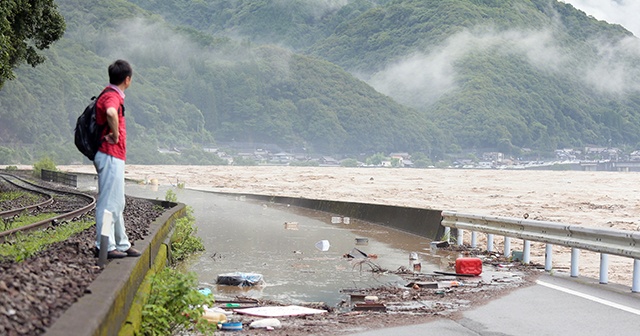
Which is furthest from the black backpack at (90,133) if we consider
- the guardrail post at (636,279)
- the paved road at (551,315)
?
the guardrail post at (636,279)

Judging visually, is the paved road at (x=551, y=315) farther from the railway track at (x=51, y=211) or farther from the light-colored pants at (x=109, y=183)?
the railway track at (x=51, y=211)

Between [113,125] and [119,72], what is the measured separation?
0.60 m

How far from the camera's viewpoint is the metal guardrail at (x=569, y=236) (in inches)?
527

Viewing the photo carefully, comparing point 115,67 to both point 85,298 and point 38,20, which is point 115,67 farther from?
point 38,20

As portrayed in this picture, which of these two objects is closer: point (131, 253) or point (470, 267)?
point (131, 253)

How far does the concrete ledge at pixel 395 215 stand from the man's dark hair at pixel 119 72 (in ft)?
44.1

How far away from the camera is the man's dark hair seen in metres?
9.28

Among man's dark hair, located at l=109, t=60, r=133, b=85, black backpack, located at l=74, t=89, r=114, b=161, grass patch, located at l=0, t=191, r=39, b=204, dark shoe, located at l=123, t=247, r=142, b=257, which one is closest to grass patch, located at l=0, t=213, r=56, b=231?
grass patch, located at l=0, t=191, r=39, b=204

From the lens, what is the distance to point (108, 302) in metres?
6.61

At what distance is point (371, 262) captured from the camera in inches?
691

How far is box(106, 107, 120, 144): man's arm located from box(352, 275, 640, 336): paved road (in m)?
3.27

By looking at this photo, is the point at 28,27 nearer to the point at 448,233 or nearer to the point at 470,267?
the point at 448,233

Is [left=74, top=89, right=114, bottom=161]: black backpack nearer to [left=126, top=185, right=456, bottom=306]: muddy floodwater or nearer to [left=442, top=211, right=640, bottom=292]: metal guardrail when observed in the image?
[left=126, top=185, right=456, bottom=306]: muddy floodwater

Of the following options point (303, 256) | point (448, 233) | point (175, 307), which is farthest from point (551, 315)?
point (448, 233)
